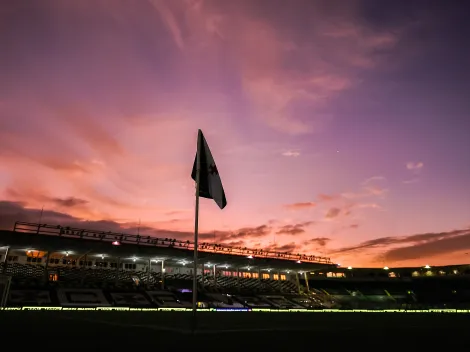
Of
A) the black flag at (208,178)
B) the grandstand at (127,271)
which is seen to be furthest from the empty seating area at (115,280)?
the black flag at (208,178)

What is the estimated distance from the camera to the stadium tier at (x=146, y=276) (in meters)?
36.2

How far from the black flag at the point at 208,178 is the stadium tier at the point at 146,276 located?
19193 mm

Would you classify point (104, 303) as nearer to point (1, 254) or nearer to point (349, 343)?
point (1, 254)

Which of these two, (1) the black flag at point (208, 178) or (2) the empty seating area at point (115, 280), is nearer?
(1) the black flag at point (208, 178)

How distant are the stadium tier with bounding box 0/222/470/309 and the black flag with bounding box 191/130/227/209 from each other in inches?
756

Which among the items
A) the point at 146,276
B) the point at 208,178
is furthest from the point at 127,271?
the point at 208,178

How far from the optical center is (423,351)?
558 centimetres

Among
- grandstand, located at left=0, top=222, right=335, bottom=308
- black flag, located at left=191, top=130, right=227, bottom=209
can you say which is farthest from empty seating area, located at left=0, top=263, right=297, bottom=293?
black flag, located at left=191, top=130, right=227, bottom=209

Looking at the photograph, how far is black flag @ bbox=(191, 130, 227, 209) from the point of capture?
37.1 ft

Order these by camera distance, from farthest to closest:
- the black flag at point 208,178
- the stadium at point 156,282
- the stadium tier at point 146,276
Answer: the stadium tier at point 146,276
the stadium at point 156,282
the black flag at point 208,178

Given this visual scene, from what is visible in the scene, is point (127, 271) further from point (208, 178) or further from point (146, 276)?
point (208, 178)

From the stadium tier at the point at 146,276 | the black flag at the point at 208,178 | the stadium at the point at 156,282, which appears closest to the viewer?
the black flag at the point at 208,178

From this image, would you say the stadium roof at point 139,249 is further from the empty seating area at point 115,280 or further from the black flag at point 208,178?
the black flag at point 208,178

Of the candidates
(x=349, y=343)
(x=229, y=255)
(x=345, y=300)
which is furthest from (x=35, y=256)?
(x=345, y=300)
